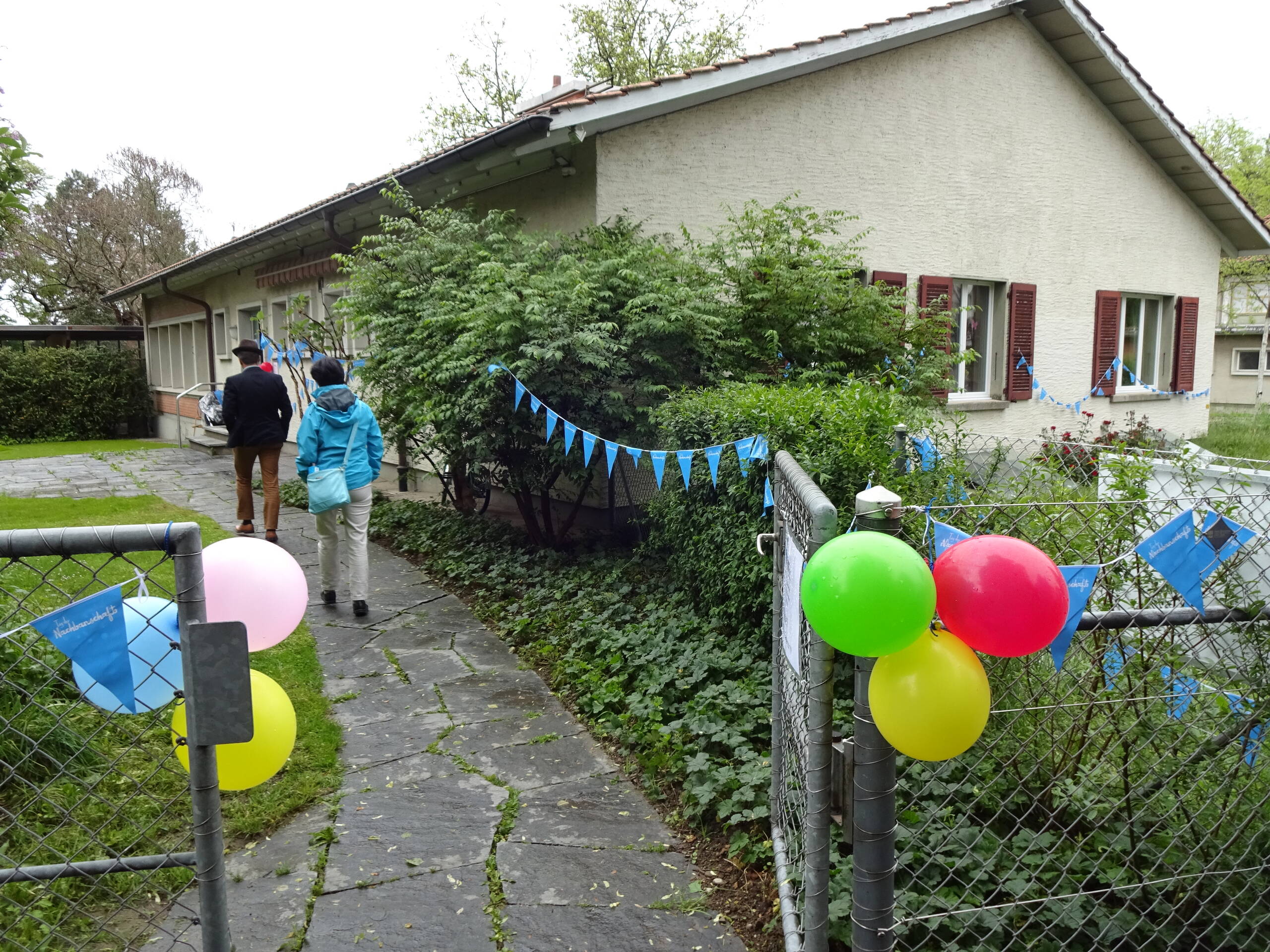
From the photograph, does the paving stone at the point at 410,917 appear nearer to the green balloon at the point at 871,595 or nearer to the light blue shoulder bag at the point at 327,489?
the green balloon at the point at 871,595

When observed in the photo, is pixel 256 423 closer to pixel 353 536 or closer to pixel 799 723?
pixel 353 536

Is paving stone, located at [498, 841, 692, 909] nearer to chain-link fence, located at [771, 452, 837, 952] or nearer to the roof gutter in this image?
chain-link fence, located at [771, 452, 837, 952]

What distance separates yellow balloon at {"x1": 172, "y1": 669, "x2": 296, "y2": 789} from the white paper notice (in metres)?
1.23

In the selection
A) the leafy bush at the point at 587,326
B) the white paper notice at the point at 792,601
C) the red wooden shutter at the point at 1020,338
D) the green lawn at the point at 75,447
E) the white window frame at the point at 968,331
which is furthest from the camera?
the green lawn at the point at 75,447

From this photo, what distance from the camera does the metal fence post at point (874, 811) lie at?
1.73 metres

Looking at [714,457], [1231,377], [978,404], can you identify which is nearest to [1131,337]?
[978,404]

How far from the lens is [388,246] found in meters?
7.70

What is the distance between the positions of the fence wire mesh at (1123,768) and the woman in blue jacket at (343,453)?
419cm

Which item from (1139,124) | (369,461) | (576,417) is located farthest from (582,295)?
(1139,124)

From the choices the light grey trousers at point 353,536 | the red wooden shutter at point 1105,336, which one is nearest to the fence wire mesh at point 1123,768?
the light grey trousers at point 353,536

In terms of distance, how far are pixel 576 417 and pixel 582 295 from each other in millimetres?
866

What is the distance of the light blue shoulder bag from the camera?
228 inches

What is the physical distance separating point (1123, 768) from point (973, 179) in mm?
9918

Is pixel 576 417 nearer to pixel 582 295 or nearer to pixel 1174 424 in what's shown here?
pixel 582 295
